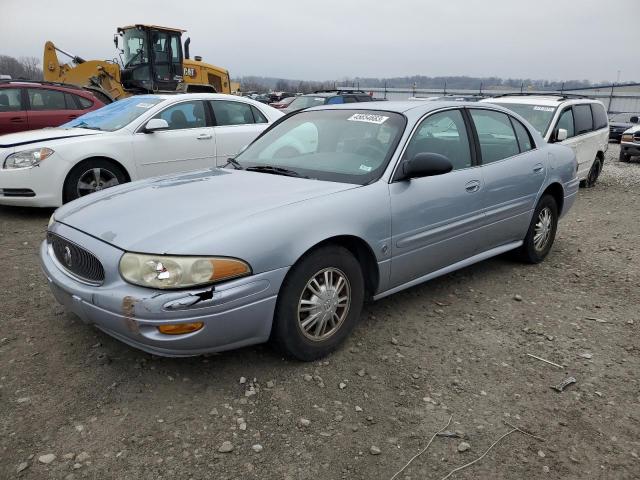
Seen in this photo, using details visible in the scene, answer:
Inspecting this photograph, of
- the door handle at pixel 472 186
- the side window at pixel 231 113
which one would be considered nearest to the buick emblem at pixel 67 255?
the door handle at pixel 472 186

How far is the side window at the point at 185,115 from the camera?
6691 millimetres

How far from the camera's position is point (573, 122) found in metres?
8.99

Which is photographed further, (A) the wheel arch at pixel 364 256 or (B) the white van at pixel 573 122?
(B) the white van at pixel 573 122

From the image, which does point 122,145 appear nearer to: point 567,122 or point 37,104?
point 37,104

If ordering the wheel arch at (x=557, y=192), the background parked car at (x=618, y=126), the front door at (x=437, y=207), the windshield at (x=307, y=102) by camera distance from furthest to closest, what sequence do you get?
1. the background parked car at (x=618, y=126)
2. the windshield at (x=307, y=102)
3. the wheel arch at (x=557, y=192)
4. the front door at (x=437, y=207)

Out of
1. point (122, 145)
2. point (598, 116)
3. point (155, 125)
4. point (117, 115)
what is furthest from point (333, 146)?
point (598, 116)

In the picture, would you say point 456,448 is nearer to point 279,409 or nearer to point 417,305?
point 279,409

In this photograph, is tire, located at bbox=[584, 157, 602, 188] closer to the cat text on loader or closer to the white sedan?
the white sedan

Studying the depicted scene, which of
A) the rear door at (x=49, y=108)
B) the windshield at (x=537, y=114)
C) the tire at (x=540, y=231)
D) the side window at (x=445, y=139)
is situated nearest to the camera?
the side window at (x=445, y=139)

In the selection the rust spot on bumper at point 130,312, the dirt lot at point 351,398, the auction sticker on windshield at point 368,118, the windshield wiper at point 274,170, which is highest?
the auction sticker on windshield at point 368,118

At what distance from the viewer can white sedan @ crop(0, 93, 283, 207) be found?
5.84 meters

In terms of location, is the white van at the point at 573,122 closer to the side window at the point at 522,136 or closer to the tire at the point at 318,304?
the side window at the point at 522,136

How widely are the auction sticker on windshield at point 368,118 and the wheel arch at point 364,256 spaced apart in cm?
102

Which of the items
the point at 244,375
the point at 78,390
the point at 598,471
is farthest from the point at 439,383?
the point at 78,390
